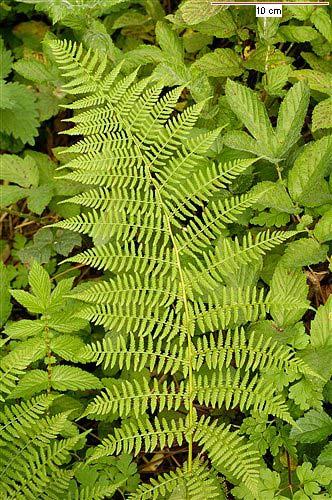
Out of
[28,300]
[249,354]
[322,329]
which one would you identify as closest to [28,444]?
[28,300]

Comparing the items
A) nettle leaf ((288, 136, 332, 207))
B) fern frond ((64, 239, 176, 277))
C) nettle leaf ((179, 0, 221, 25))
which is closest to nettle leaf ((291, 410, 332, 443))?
fern frond ((64, 239, 176, 277))

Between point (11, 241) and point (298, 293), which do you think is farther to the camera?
point (11, 241)

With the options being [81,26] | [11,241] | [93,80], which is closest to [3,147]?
Result: [11,241]

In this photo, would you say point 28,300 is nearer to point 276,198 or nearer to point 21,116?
point 276,198

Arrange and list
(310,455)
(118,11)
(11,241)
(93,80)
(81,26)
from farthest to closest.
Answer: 1. (11,241)
2. (118,11)
3. (81,26)
4. (93,80)
5. (310,455)

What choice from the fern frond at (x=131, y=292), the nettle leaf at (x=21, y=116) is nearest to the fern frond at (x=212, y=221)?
the fern frond at (x=131, y=292)

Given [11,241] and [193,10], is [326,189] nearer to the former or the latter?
[193,10]

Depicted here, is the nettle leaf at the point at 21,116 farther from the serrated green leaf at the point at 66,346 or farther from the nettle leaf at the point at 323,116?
the nettle leaf at the point at 323,116
